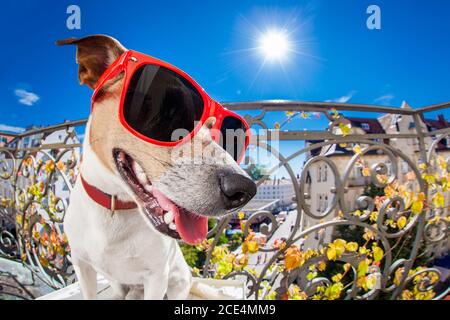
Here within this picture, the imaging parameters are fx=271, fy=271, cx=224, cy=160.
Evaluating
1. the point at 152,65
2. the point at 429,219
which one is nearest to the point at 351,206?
the point at 429,219

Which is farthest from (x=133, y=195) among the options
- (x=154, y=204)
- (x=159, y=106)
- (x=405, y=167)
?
(x=405, y=167)

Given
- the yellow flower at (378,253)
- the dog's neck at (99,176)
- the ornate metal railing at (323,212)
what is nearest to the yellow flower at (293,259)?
the ornate metal railing at (323,212)

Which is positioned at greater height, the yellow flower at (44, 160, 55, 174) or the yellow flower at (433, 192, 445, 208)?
the yellow flower at (44, 160, 55, 174)

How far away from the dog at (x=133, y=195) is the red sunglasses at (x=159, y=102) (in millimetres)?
11

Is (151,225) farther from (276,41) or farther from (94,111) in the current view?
(276,41)

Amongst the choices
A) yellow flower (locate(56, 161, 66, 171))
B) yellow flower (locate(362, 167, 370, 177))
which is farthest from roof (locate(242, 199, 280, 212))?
yellow flower (locate(56, 161, 66, 171))

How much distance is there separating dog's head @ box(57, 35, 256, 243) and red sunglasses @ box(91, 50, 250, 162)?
0.05ft

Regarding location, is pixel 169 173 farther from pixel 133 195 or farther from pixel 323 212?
pixel 323 212

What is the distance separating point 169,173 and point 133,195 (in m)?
0.10

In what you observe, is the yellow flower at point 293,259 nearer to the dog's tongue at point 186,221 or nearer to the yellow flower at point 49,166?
the dog's tongue at point 186,221

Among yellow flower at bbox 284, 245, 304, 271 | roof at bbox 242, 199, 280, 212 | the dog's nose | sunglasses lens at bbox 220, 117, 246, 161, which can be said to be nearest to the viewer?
the dog's nose

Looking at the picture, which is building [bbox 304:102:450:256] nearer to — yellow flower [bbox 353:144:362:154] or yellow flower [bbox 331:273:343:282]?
yellow flower [bbox 353:144:362:154]

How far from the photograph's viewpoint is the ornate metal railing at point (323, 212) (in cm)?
89

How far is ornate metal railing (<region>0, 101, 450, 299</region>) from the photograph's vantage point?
0.89 m
